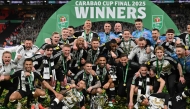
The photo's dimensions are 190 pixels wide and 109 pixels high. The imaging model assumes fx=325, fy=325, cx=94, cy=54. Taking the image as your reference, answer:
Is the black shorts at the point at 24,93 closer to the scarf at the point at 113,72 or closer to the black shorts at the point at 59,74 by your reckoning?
the black shorts at the point at 59,74

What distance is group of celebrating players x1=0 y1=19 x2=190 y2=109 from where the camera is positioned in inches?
278

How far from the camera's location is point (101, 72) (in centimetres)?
784

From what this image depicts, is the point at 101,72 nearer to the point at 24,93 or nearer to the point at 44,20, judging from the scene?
the point at 24,93

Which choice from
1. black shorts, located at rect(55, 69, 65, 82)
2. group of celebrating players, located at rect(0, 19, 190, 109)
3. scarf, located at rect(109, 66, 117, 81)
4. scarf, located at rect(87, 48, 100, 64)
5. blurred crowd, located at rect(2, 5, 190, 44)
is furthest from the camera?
blurred crowd, located at rect(2, 5, 190, 44)

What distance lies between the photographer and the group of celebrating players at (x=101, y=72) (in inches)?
278

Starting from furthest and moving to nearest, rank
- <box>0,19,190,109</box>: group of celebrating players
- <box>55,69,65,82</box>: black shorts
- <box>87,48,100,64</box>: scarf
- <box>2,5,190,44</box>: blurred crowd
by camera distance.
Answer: <box>2,5,190,44</box>: blurred crowd → <box>87,48,100,64</box>: scarf → <box>55,69,65,82</box>: black shorts → <box>0,19,190,109</box>: group of celebrating players

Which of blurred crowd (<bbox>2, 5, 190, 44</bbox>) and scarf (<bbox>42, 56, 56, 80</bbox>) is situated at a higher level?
blurred crowd (<bbox>2, 5, 190, 44</bbox>)

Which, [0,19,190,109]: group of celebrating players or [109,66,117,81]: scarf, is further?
[109,66,117,81]: scarf

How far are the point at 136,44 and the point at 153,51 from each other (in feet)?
1.99

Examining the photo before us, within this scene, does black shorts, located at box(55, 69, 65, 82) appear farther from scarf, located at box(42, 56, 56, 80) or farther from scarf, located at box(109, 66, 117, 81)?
scarf, located at box(109, 66, 117, 81)

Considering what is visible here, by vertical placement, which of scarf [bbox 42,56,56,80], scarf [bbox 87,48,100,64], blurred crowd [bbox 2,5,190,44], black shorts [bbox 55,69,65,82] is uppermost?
blurred crowd [bbox 2,5,190,44]

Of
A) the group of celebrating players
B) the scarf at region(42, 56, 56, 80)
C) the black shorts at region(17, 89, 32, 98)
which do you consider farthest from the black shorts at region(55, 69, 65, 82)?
the black shorts at region(17, 89, 32, 98)

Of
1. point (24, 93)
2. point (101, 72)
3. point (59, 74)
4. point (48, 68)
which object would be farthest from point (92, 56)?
point (24, 93)

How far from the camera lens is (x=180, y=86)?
7531mm
